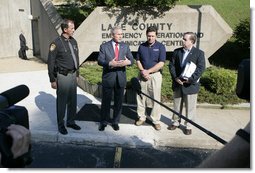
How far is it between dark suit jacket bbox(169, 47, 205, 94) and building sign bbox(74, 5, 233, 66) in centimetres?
446

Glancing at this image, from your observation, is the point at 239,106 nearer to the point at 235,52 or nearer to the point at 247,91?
the point at 235,52

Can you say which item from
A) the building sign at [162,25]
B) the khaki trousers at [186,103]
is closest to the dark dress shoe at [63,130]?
the khaki trousers at [186,103]

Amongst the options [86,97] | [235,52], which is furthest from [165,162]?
[235,52]

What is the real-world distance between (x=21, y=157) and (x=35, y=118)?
5.96m

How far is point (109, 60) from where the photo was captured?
6.11 meters

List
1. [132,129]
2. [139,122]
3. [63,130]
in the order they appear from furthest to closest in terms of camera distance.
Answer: [139,122]
[132,129]
[63,130]

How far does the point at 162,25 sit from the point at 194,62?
187 inches

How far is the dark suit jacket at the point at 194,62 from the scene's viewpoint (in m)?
6.07

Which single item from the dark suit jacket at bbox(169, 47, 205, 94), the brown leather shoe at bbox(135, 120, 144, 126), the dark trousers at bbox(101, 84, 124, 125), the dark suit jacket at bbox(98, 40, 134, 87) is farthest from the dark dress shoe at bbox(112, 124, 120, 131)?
the dark suit jacket at bbox(169, 47, 205, 94)

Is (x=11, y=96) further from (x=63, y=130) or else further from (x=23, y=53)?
(x=23, y=53)

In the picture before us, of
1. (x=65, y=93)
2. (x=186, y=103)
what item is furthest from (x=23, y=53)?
(x=186, y=103)

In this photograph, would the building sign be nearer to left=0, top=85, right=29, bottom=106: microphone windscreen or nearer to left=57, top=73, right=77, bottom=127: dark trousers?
left=57, top=73, right=77, bottom=127: dark trousers

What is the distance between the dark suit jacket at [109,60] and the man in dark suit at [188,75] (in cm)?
84

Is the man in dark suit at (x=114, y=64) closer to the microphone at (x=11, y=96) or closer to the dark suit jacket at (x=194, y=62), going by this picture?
the dark suit jacket at (x=194, y=62)
